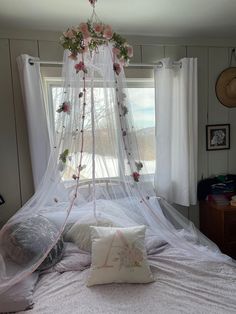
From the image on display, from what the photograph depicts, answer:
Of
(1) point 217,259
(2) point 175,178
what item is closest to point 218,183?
(2) point 175,178

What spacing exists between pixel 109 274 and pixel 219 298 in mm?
682

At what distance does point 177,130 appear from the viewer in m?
2.96

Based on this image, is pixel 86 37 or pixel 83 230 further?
pixel 83 230

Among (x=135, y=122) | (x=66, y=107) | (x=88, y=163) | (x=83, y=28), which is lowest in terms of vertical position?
(x=88, y=163)

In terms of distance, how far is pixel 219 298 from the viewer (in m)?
1.59

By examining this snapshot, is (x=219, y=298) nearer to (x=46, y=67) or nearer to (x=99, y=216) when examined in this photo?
(x=99, y=216)

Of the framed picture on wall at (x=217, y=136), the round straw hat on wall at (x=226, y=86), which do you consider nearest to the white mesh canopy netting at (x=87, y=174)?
the framed picture on wall at (x=217, y=136)

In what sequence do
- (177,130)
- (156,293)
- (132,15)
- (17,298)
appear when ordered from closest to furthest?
1. (17,298)
2. (156,293)
3. (132,15)
4. (177,130)

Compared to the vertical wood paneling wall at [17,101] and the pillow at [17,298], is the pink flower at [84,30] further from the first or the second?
the pillow at [17,298]

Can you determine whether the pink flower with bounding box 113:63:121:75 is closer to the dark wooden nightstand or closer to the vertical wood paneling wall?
the vertical wood paneling wall

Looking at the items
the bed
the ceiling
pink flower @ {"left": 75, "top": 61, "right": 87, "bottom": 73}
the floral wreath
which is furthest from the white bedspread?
the ceiling

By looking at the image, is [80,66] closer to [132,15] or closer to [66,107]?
[66,107]

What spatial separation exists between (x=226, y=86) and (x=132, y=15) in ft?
4.89

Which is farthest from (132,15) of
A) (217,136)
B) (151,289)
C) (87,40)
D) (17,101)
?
(151,289)
